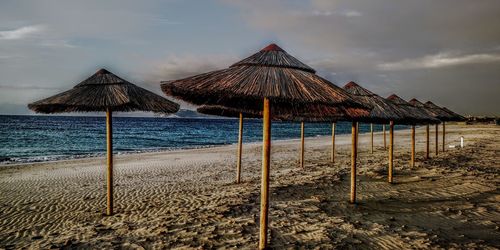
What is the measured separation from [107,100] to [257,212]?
4.06 m

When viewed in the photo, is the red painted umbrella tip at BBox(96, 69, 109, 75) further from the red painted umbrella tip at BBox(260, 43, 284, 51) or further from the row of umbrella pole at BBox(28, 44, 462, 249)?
the red painted umbrella tip at BBox(260, 43, 284, 51)

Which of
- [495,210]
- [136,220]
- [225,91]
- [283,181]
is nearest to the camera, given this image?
[225,91]

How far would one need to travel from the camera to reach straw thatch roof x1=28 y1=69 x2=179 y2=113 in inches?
259

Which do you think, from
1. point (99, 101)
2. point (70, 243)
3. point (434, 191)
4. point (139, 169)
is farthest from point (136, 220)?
point (139, 169)

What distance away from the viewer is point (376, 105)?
888 centimetres

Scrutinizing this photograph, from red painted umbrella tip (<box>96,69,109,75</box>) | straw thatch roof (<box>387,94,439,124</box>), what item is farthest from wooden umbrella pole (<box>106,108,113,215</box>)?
straw thatch roof (<box>387,94,439,124</box>)

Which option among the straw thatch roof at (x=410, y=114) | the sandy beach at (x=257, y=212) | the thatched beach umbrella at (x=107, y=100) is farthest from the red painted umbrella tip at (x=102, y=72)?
the straw thatch roof at (x=410, y=114)

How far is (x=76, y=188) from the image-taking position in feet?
36.2

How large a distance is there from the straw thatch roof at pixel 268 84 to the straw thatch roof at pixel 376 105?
407cm

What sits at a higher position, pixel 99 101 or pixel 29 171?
pixel 99 101

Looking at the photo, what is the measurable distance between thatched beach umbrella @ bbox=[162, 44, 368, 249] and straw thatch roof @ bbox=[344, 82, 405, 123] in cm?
403

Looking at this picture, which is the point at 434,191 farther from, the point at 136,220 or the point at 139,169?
the point at 139,169

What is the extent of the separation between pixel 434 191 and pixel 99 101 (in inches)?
364

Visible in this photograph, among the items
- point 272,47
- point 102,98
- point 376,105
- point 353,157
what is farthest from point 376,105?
point 102,98
